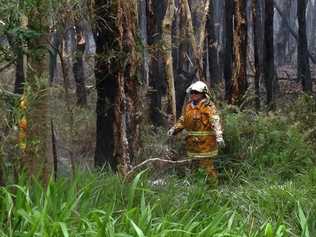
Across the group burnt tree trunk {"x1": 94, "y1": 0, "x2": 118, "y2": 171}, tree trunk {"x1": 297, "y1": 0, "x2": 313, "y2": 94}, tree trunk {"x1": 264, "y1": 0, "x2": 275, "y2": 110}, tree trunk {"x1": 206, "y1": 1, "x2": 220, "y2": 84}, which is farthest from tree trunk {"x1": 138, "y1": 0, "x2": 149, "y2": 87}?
tree trunk {"x1": 297, "y1": 0, "x2": 313, "y2": 94}

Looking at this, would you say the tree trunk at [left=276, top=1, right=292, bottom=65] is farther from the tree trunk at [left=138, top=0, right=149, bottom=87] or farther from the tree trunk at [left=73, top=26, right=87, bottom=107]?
the tree trunk at [left=73, top=26, right=87, bottom=107]

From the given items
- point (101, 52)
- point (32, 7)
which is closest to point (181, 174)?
point (101, 52)

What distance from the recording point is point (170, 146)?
1065 centimetres

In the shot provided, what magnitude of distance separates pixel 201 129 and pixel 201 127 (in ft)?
0.10

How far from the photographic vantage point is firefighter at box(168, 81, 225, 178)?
9133 mm

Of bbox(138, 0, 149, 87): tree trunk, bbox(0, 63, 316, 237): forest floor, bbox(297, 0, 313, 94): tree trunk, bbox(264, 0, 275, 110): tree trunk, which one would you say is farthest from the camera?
bbox(297, 0, 313, 94): tree trunk

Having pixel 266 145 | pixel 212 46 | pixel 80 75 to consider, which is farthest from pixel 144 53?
pixel 80 75

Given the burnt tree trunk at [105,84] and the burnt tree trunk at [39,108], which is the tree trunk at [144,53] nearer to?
the burnt tree trunk at [105,84]

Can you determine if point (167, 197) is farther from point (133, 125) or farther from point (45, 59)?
point (133, 125)

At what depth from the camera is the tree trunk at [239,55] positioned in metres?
14.0

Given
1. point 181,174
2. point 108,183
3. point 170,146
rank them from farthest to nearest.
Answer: point 170,146 → point 181,174 → point 108,183

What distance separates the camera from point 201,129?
920cm

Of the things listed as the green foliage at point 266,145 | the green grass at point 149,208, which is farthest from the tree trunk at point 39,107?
the green foliage at point 266,145

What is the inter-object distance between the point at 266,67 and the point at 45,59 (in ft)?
38.1
